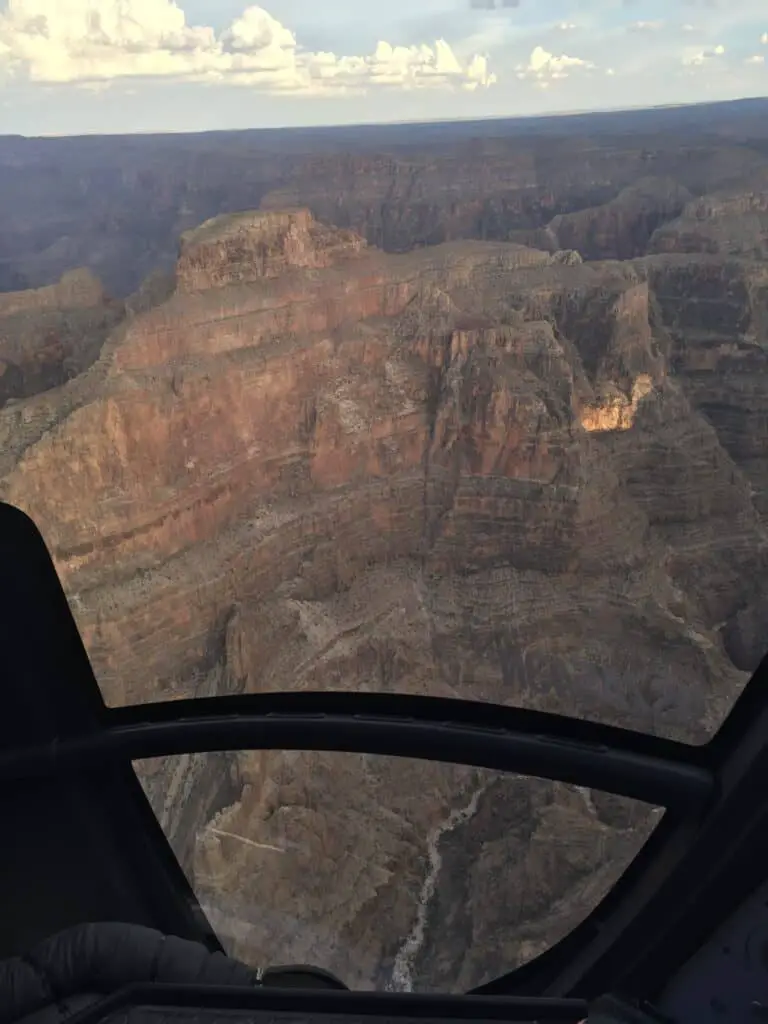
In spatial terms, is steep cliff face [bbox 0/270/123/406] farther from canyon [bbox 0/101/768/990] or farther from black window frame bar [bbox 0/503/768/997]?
black window frame bar [bbox 0/503/768/997]

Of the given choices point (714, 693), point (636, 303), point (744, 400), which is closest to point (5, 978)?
point (714, 693)

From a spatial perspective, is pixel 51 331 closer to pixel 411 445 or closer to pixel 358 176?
pixel 358 176

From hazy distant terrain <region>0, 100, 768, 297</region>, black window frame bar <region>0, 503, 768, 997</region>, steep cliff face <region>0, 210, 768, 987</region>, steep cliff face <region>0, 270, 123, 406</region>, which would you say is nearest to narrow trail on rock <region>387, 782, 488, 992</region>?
steep cliff face <region>0, 210, 768, 987</region>

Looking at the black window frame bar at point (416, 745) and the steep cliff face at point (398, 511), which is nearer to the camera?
the black window frame bar at point (416, 745)

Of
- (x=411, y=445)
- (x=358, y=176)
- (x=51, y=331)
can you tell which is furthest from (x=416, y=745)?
(x=411, y=445)

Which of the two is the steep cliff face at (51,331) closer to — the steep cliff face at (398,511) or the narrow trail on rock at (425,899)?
the steep cliff face at (398,511)

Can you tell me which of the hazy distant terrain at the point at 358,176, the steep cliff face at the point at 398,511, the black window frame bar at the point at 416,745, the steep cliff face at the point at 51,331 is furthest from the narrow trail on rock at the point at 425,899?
the steep cliff face at the point at 51,331
